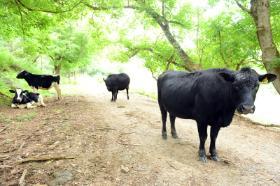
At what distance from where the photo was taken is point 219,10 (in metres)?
17.6

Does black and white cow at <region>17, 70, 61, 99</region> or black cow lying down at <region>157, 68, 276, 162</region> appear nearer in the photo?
black cow lying down at <region>157, 68, 276, 162</region>

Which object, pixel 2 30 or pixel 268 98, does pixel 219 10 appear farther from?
pixel 268 98

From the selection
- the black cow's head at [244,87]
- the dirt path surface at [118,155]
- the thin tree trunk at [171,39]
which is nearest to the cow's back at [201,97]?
the black cow's head at [244,87]

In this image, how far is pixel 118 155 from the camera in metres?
6.75

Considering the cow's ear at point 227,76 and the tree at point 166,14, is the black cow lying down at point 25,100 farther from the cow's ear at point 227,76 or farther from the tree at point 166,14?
the cow's ear at point 227,76

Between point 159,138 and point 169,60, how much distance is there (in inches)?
554

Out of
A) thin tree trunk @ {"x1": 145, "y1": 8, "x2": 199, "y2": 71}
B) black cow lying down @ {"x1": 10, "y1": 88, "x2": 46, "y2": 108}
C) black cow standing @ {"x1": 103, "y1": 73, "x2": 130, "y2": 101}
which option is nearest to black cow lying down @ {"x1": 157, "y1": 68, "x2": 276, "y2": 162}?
black cow lying down @ {"x1": 10, "y1": 88, "x2": 46, "y2": 108}

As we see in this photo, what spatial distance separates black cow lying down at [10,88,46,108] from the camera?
1343 centimetres

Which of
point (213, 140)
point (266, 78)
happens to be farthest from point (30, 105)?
point (266, 78)

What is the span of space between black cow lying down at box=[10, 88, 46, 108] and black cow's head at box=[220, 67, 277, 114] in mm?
9734

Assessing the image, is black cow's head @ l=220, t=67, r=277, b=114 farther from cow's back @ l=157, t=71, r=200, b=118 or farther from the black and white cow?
the black and white cow

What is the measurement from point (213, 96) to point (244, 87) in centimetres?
78

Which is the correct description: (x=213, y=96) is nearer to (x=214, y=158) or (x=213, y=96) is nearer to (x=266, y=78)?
(x=266, y=78)

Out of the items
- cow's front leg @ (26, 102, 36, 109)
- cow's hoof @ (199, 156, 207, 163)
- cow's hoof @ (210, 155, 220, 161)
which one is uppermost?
cow's hoof @ (199, 156, 207, 163)
